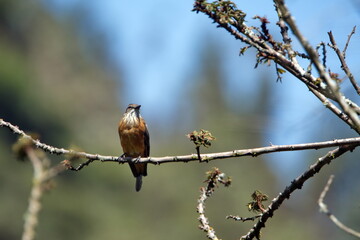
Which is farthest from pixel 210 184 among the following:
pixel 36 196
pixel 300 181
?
pixel 36 196

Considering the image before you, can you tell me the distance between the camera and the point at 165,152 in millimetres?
35156

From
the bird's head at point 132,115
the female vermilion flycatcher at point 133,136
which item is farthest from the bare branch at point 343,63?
the bird's head at point 132,115

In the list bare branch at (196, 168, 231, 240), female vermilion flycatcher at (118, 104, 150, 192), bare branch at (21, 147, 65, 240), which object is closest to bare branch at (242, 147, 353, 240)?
bare branch at (196, 168, 231, 240)

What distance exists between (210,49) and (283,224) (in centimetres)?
2067

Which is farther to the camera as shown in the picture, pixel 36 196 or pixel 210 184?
pixel 210 184

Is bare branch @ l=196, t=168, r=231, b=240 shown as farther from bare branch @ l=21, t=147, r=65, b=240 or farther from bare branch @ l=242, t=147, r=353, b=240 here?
bare branch @ l=21, t=147, r=65, b=240

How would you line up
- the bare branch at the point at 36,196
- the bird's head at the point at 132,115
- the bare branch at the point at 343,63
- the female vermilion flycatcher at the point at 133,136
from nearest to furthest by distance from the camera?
the bare branch at the point at 36,196 < the bare branch at the point at 343,63 < the female vermilion flycatcher at the point at 133,136 < the bird's head at the point at 132,115

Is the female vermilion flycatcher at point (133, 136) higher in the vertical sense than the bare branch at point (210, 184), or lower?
higher

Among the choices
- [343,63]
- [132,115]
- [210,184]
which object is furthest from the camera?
[132,115]

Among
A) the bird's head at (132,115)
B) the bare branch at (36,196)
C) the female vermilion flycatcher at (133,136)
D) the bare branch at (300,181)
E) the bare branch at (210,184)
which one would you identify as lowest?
the bare branch at (36,196)

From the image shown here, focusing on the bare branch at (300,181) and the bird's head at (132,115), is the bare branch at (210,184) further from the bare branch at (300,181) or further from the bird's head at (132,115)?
the bird's head at (132,115)

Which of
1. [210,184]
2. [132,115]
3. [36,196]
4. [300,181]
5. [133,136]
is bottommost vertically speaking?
[36,196]

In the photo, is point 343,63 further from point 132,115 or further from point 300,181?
point 132,115

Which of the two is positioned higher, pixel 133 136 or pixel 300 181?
pixel 133 136
